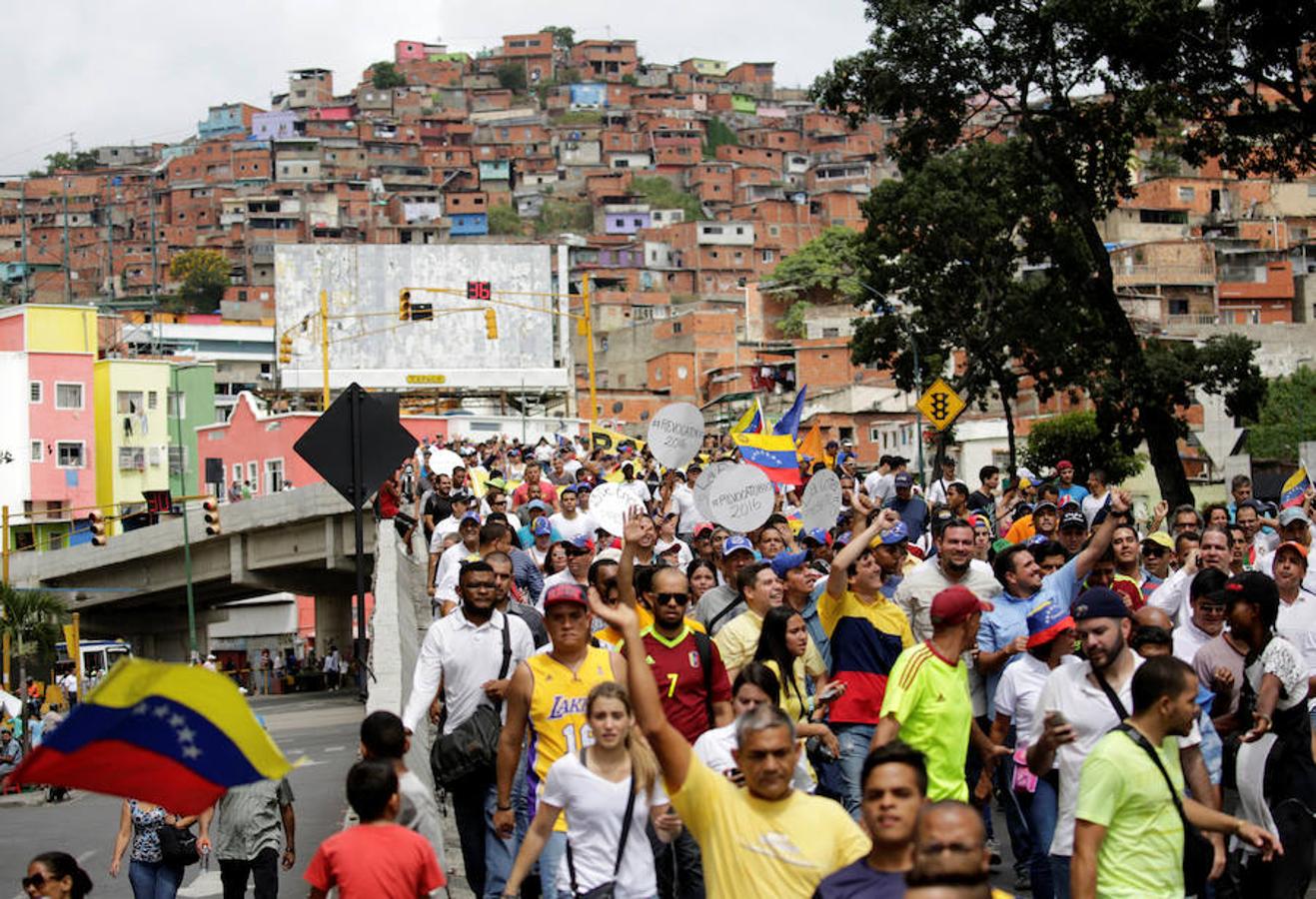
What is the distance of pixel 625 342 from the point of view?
121188 millimetres

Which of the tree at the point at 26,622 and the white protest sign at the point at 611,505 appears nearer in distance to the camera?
the white protest sign at the point at 611,505

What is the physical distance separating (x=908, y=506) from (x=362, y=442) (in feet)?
25.4

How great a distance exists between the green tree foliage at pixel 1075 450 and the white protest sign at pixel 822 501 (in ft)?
102

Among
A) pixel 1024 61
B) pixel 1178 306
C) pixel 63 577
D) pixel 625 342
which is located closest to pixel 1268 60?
pixel 1024 61

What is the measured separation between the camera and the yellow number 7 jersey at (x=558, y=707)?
9.05m

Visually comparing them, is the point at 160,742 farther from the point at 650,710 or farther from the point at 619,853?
the point at 619,853

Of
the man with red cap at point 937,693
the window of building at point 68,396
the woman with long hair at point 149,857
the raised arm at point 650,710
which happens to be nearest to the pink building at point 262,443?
the window of building at point 68,396

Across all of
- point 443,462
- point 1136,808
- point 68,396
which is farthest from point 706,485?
point 68,396

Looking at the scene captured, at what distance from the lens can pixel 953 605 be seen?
8.68 metres

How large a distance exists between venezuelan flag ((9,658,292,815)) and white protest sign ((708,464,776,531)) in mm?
8858

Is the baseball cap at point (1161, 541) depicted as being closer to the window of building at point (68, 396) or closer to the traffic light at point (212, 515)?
the traffic light at point (212, 515)

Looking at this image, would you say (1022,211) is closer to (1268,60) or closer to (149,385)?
(1268,60)

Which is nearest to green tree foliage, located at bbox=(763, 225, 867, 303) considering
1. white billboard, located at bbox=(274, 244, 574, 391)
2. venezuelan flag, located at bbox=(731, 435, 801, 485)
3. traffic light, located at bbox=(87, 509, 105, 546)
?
white billboard, located at bbox=(274, 244, 574, 391)

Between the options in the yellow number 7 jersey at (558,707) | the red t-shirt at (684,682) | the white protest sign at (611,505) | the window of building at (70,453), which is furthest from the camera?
the window of building at (70,453)
